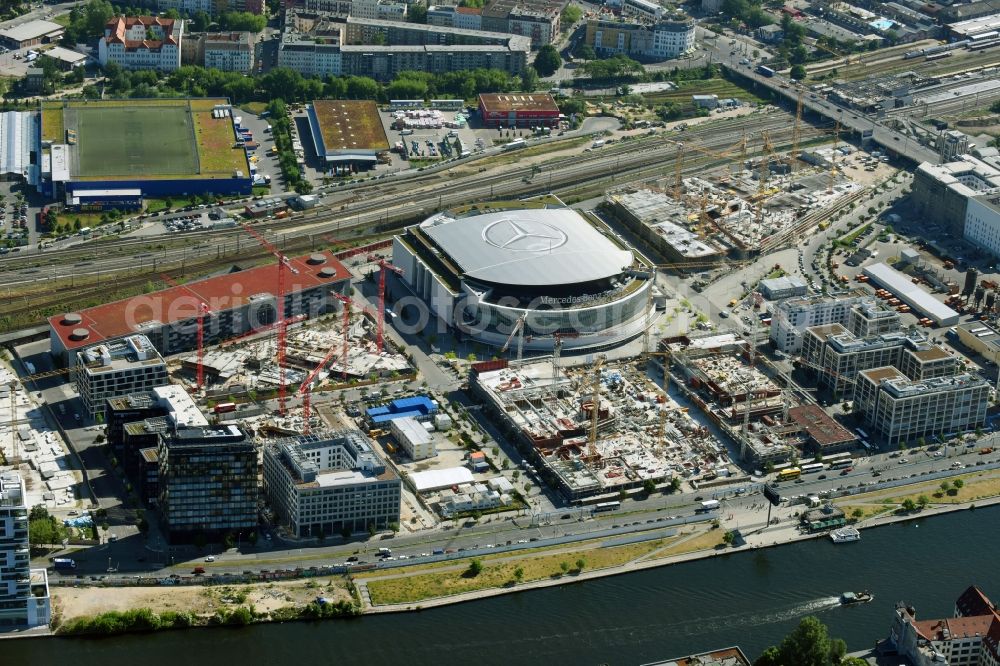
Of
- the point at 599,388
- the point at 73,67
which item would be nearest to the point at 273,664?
the point at 599,388

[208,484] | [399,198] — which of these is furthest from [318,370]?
[399,198]

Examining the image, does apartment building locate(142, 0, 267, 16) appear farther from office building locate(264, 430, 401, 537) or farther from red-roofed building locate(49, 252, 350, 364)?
office building locate(264, 430, 401, 537)

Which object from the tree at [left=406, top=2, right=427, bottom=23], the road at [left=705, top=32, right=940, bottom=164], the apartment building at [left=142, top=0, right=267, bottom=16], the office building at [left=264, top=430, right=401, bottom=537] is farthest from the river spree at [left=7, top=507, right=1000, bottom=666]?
the apartment building at [left=142, top=0, right=267, bottom=16]

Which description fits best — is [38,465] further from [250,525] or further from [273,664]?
[273,664]

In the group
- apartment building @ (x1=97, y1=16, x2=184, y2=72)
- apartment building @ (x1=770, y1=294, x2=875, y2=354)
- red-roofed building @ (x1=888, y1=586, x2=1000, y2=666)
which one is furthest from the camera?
apartment building @ (x1=97, y1=16, x2=184, y2=72)

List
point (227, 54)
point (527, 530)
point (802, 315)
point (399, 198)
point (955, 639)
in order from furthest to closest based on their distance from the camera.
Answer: point (227, 54) < point (399, 198) < point (802, 315) < point (527, 530) < point (955, 639)

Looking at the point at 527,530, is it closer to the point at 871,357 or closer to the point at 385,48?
the point at 871,357
